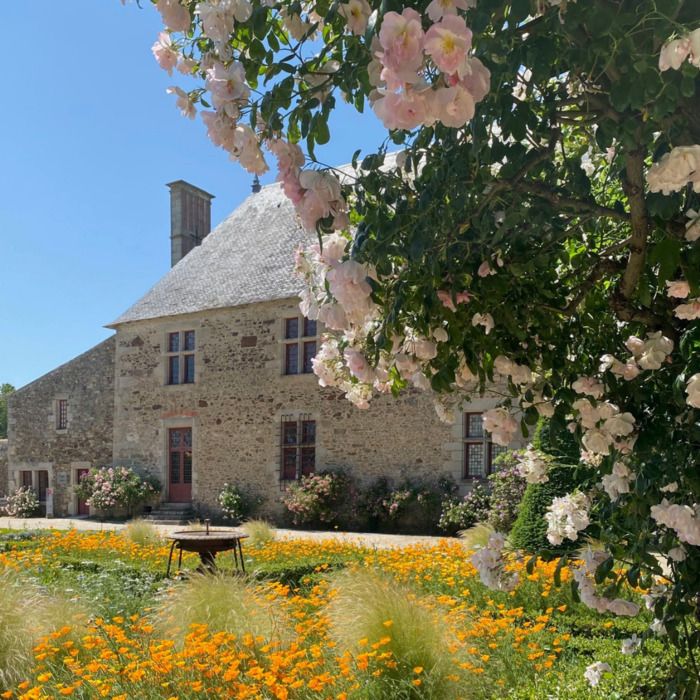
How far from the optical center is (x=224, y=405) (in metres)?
16.6

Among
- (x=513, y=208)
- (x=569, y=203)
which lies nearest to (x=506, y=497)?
(x=569, y=203)

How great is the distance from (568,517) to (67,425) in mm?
18735

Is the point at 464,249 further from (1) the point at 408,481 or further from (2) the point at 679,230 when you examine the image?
(1) the point at 408,481

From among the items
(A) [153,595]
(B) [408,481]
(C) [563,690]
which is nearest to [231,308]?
(B) [408,481]

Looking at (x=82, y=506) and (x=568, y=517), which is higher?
(x=568, y=517)

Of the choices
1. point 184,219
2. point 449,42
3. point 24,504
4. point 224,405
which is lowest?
point 24,504

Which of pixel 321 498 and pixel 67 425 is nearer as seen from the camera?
pixel 321 498

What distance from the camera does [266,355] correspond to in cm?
1605

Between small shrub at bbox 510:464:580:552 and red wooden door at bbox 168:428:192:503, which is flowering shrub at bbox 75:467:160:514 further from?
small shrub at bbox 510:464:580:552

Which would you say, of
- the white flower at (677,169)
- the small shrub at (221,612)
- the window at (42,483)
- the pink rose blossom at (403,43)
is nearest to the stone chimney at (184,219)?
the window at (42,483)

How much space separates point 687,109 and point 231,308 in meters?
15.0

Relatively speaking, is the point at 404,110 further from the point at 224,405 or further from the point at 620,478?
the point at 224,405

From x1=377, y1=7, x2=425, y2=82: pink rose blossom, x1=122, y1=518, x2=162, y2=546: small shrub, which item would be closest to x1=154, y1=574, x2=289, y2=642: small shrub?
x1=377, y1=7, x2=425, y2=82: pink rose blossom

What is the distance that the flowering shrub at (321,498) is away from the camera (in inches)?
565
